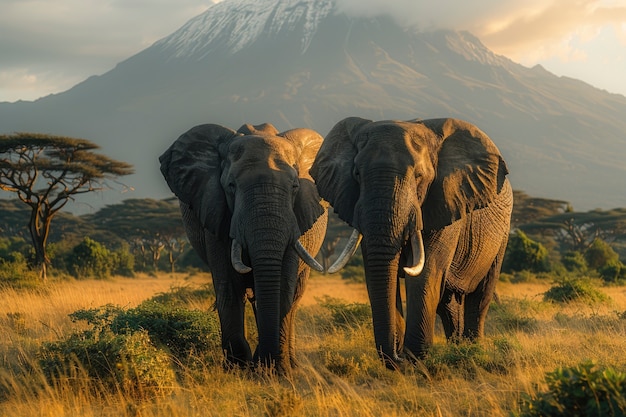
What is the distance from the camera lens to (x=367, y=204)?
8609 millimetres

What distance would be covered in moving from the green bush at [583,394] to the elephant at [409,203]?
2864 millimetres

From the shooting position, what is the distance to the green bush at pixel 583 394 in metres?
5.62

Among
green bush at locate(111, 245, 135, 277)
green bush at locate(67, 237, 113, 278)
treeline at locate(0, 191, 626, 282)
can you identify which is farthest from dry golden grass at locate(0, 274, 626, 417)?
treeline at locate(0, 191, 626, 282)

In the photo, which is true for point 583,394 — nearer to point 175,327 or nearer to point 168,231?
point 175,327

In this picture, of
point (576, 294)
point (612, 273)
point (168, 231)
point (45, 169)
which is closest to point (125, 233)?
point (168, 231)

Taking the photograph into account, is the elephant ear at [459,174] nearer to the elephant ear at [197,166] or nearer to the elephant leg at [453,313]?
the elephant leg at [453,313]

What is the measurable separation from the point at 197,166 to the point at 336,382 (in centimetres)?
307

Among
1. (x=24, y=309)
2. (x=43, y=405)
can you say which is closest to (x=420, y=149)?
(x=43, y=405)

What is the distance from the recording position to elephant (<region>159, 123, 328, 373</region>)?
30.3 feet

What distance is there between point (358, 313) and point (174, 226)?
3586cm

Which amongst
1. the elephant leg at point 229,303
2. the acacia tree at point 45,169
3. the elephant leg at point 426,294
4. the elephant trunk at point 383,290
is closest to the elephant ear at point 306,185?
the elephant leg at point 229,303

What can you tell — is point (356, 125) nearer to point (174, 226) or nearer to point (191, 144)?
point (191, 144)

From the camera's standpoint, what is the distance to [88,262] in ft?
106

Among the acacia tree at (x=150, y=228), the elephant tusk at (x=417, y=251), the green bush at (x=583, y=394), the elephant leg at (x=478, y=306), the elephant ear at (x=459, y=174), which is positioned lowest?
the acacia tree at (x=150, y=228)
